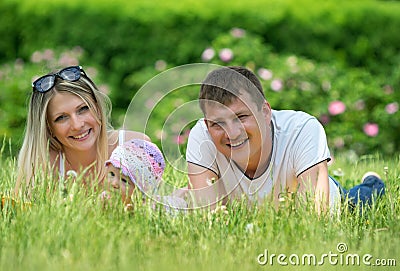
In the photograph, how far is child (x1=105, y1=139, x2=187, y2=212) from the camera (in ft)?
11.8

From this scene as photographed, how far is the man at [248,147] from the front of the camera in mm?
3633

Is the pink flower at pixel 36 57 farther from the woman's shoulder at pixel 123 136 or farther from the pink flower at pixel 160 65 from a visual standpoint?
the woman's shoulder at pixel 123 136

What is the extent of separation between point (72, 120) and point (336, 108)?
12.6 ft

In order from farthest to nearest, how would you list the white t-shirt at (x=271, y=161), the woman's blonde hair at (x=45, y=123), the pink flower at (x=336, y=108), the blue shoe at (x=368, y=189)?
the pink flower at (x=336, y=108) < the blue shoe at (x=368, y=189) < the woman's blonde hair at (x=45, y=123) < the white t-shirt at (x=271, y=161)

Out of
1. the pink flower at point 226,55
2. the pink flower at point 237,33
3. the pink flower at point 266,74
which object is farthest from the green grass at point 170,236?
the pink flower at point 237,33

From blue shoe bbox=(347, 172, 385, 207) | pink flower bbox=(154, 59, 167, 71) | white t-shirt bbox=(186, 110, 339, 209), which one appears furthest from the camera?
pink flower bbox=(154, 59, 167, 71)

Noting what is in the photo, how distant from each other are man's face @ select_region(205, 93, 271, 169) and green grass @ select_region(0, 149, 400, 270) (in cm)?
37

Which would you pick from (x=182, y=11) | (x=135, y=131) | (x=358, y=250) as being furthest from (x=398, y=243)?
(x=182, y=11)

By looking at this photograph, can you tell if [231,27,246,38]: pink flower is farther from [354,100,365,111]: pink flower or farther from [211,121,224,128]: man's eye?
[211,121,224,128]: man's eye

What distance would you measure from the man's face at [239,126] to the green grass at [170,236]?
370 mm

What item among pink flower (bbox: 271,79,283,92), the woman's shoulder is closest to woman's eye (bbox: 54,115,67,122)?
the woman's shoulder

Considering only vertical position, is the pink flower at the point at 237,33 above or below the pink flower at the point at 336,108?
above

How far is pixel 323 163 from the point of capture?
3770 mm

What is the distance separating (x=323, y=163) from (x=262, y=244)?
0.91 meters
